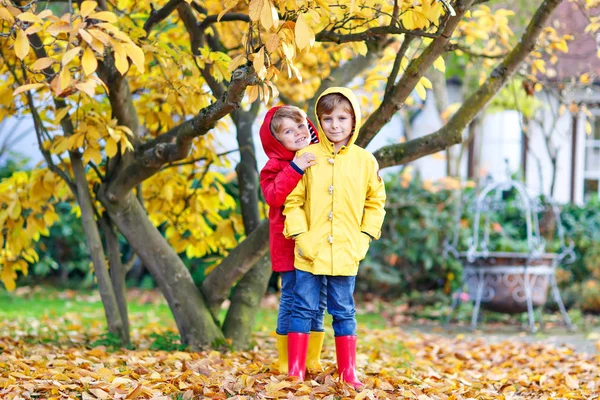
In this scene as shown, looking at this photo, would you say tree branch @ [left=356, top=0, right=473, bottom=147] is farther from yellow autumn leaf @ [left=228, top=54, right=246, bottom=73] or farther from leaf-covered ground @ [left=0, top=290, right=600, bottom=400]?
leaf-covered ground @ [left=0, top=290, right=600, bottom=400]

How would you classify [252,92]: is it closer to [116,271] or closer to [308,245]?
[308,245]

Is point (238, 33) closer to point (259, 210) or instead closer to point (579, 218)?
point (259, 210)

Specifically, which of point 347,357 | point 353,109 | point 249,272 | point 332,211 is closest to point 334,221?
point 332,211

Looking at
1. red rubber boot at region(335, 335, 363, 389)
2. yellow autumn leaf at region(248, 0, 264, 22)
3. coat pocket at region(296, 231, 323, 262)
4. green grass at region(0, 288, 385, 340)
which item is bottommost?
green grass at region(0, 288, 385, 340)

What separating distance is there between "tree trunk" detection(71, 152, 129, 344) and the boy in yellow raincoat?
5.36 ft

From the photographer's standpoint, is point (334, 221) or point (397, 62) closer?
point (334, 221)

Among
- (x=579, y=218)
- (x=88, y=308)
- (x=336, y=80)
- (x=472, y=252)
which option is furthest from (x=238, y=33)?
(x=579, y=218)

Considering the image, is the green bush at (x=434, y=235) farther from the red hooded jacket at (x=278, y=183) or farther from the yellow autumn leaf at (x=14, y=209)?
the red hooded jacket at (x=278, y=183)

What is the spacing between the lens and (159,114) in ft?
15.3

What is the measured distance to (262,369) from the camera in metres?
3.50

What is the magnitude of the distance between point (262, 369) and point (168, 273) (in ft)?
3.60

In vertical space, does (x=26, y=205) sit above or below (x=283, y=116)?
below

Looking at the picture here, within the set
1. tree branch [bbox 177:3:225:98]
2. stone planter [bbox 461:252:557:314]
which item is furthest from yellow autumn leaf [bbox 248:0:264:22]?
stone planter [bbox 461:252:557:314]

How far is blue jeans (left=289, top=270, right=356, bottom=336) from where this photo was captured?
3.16 meters
